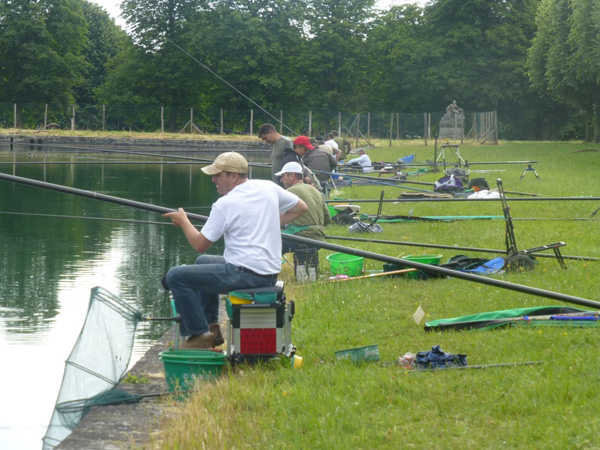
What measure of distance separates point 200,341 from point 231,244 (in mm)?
688

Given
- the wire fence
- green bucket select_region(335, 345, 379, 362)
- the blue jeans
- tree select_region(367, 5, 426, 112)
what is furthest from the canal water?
tree select_region(367, 5, 426, 112)

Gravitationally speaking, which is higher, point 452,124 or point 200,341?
point 452,124

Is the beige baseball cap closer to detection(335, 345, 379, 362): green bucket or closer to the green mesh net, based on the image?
the green mesh net

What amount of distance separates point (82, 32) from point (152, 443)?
2332 inches

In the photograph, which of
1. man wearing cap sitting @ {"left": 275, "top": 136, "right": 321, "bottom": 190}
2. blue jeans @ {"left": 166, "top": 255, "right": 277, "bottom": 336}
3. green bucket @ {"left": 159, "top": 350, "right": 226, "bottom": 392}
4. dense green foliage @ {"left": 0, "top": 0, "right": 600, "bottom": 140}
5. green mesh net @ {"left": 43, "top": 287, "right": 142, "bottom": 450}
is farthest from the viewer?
dense green foliage @ {"left": 0, "top": 0, "right": 600, "bottom": 140}

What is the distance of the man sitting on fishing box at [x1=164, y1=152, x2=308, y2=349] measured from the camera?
6.13 meters

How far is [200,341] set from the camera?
6.34 metres

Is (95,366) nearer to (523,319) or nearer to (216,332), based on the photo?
(216,332)

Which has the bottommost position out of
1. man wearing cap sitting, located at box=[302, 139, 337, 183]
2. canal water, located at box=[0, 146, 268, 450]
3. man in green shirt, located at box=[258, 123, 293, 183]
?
canal water, located at box=[0, 146, 268, 450]

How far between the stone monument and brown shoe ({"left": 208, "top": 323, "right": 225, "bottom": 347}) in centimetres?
4172

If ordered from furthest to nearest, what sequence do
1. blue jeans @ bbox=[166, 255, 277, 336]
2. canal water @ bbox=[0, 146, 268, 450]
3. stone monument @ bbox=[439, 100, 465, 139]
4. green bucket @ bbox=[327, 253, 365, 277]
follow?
1. stone monument @ bbox=[439, 100, 465, 139]
2. green bucket @ bbox=[327, 253, 365, 277]
3. canal water @ bbox=[0, 146, 268, 450]
4. blue jeans @ bbox=[166, 255, 277, 336]

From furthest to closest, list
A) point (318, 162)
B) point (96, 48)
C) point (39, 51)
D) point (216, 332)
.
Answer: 1. point (96, 48)
2. point (39, 51)
3. point (318, 162)
4. point (216, 332)

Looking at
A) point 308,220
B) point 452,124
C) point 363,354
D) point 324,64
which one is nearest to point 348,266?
point 308,220

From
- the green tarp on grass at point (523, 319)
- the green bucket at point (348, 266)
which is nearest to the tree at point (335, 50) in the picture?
the green bucket at point (348, 266)
